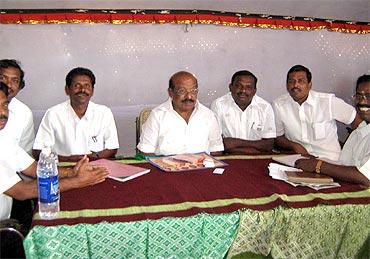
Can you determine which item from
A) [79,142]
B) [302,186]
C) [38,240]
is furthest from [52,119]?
[302,186]

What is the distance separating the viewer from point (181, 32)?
169 inches

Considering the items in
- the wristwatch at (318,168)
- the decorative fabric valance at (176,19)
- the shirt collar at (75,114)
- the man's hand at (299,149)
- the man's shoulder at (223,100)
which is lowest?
the man's hand at (299,149)

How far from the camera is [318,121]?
3625 millimetres

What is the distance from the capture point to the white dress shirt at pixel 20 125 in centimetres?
316

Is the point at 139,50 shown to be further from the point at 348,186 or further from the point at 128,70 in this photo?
the point at 348,186

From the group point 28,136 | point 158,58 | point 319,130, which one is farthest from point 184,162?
point 158,58

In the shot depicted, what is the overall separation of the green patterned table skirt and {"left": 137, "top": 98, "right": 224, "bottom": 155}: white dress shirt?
1188 millimetres

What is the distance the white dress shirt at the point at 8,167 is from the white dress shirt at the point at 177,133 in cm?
94

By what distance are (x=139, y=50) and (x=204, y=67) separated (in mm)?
640

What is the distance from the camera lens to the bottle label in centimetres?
189

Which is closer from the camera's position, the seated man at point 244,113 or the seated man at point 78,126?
the seated man at point 78,126

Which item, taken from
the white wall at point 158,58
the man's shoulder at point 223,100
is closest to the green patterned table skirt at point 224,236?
the man's shoulder at point 223,100

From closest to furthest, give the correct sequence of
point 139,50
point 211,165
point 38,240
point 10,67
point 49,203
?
point 38,240 → point 49,203 → point 211,165 → point 10,67 → point 139,50

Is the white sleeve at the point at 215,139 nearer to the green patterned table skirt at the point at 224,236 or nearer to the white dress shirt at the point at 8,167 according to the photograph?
the green patterned table skirt at the point at 224,236
